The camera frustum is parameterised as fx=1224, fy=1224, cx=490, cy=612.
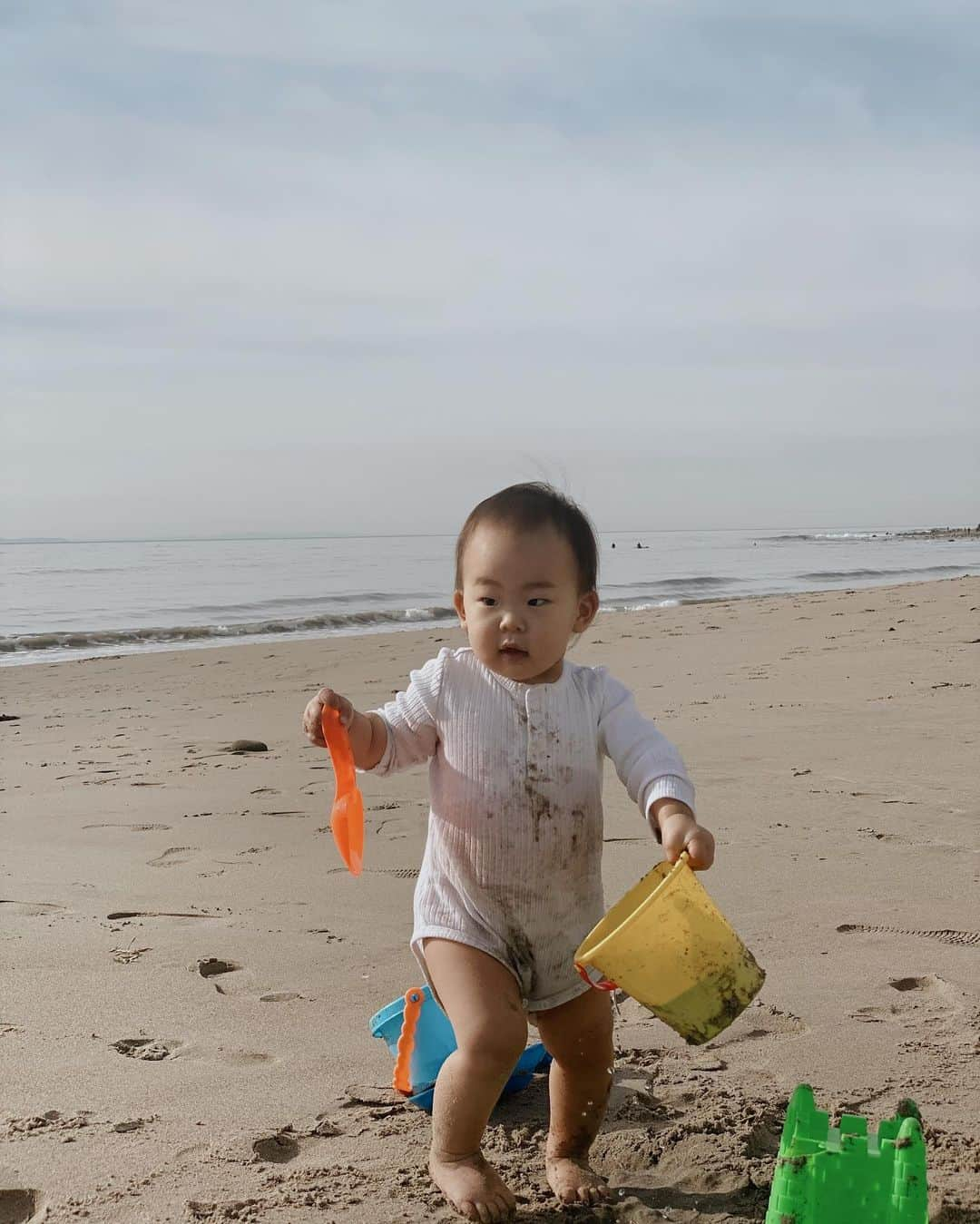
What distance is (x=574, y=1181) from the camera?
219cm

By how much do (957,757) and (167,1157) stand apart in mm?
3888

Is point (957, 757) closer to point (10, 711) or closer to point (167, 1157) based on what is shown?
point (167, 1157)

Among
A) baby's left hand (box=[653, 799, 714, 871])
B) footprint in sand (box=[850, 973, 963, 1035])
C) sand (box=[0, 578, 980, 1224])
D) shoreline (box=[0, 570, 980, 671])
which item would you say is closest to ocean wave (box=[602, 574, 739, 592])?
shoreline (box=[0, 570, 980, 671])

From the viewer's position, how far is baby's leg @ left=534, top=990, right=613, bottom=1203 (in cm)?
227

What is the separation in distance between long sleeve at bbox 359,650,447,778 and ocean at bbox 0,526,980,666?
952 cm

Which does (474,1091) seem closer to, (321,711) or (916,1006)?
(321,711)

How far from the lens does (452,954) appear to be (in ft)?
7.52

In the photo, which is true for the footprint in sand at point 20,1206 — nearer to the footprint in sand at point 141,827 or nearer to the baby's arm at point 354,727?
the baby's arm at point 354,727

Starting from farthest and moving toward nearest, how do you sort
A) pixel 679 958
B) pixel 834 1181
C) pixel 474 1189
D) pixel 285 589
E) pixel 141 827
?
pixel 285 589 < pixel 141 827 < pixel 474 1189 < pixel 679 958 < pixel 834 1181

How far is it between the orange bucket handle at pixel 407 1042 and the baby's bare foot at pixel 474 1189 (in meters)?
0.34

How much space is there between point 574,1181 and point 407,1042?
0.49 meters

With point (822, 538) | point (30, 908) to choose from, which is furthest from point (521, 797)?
point (822, 538)

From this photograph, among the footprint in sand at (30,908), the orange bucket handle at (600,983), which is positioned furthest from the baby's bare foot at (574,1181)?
the footprint in sand at (30,908)

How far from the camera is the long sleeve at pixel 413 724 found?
245cm
